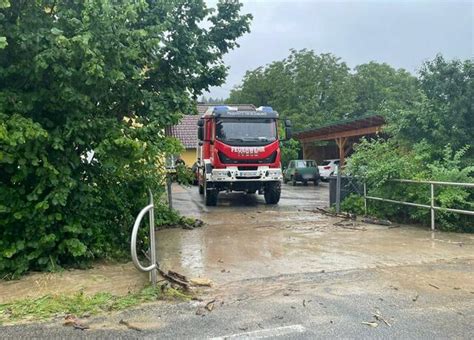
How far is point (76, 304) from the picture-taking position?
4875 millimetres

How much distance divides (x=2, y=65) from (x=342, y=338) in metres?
5.29

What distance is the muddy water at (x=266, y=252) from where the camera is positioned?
5.82 meters

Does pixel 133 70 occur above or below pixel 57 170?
above

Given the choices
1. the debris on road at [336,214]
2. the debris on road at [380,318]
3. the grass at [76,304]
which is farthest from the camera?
the debris on road at [336,214]

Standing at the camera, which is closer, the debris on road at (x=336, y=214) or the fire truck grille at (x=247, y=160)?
the debris on road at (x=336, y=214)

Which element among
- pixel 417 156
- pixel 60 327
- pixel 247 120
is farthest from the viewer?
pixel 247 120

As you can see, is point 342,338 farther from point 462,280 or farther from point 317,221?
point 317,221

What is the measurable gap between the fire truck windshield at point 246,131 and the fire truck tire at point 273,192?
58.3 inches

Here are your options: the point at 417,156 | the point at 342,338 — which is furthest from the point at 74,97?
the point at 417,156

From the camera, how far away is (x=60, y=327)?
4.32 m

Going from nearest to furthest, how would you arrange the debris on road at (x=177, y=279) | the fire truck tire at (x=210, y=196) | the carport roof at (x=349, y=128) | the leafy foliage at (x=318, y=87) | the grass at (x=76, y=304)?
1. the grass at (x=76, y=304)
2. the debris on road at (x=177, y=279)
3. the fire truck tire at (x=210, y=196)
4. the carport roof at (x=349, y=128)
5. the leafy foliage at (x=318, y=87)

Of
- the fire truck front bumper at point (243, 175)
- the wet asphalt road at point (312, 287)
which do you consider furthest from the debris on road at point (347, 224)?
the fire truck front bumper at point (243, 175)

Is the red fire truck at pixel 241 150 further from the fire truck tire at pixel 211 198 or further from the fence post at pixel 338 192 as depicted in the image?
the fence post at pixel 338 192

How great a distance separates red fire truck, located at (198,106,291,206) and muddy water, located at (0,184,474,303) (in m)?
2.80
